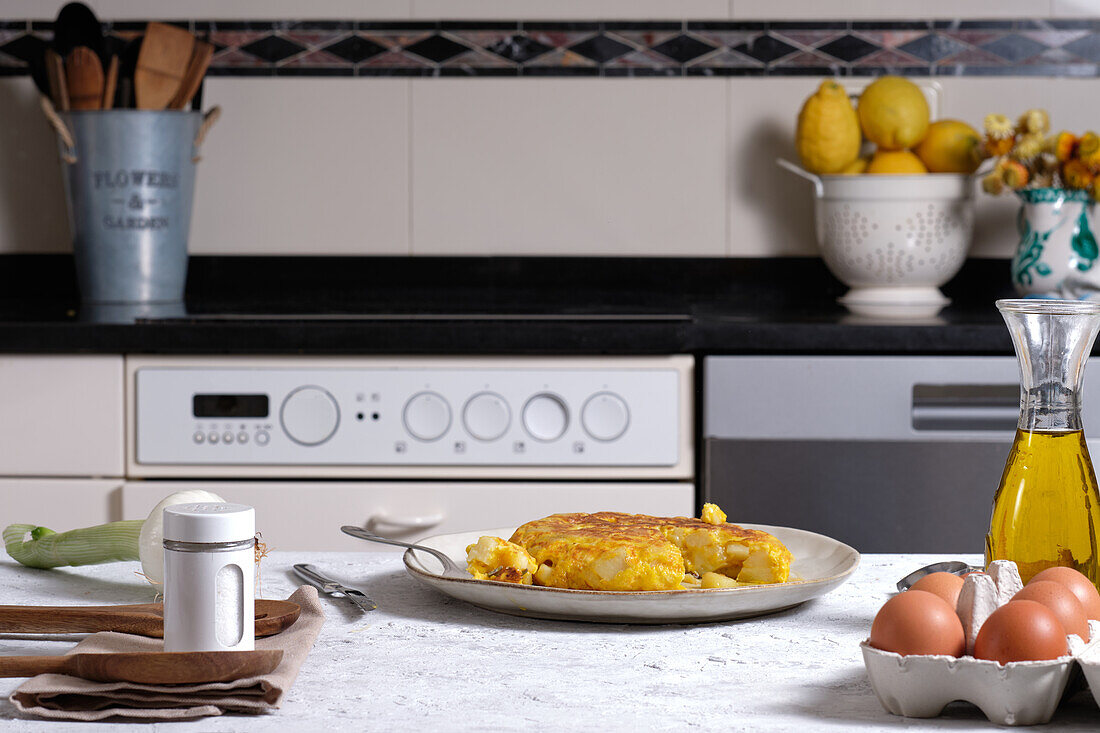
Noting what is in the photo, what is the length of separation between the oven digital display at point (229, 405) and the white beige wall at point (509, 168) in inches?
27.0

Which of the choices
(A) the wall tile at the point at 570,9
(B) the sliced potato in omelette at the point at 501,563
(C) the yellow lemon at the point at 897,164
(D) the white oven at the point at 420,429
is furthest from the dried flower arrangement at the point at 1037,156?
(B) the sliced potato in omelette at the point at 501,563

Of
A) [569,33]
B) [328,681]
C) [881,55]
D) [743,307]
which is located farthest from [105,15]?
[328,681]

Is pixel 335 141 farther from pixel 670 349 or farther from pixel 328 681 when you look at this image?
pixel 328 681

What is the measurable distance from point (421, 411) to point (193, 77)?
799mm

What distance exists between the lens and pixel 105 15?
2.44 m

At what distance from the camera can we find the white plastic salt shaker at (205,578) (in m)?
0.70

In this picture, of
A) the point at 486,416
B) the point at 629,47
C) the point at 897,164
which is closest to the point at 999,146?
the point at 897,164

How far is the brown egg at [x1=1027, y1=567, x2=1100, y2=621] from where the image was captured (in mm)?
684

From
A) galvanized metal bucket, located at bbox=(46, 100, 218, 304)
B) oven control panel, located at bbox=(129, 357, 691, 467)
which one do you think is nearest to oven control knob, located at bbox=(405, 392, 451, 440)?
oven control panel, located at bbox=(129, 357, 691, 467)

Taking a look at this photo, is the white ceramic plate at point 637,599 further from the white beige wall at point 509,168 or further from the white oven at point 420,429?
the white beige wall at point 509,168

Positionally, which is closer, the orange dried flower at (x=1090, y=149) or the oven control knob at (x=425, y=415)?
the oven control knob at (x=425, y=415)

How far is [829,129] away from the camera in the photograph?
2.22m

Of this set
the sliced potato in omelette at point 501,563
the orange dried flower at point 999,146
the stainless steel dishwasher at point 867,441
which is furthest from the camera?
the orange dried flower at point 999,146

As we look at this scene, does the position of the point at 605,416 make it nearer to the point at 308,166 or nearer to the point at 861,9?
the point at 308,166
